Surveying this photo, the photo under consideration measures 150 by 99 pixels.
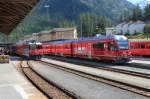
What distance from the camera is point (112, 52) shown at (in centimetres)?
3766

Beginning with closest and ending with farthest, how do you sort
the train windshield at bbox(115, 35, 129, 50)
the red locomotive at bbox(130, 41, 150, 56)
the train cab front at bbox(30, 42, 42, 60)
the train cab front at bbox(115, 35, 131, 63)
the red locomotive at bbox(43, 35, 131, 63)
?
the train cab front at bbox(115, 35, 131, 63), the red locomotive at bbox(43, 35, 131, 63), the train windshield at bbox(115, 35, 129, 50), the red locomotive at bbox(130, 41, 150, 56), the train cab front at bbox(30, 42, 42, 60)

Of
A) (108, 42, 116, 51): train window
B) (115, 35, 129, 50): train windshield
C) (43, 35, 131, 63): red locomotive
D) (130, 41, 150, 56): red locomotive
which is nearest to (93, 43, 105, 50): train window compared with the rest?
(43, 35, 131, 63): red locomotive

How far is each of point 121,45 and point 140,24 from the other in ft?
489

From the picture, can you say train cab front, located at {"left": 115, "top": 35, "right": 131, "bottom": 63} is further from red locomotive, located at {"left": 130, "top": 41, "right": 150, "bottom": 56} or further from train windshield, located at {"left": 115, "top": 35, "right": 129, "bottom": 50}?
red locomotive, located at {"left": 130, "top": 41, "right": 150, "bottom": 56}

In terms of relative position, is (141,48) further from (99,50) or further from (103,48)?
(103,48)

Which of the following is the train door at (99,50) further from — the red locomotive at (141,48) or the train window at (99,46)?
the red locomotive at (141,48)

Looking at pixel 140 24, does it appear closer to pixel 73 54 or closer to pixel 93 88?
pixel 73 54

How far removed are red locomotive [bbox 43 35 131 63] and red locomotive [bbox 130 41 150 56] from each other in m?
7.83

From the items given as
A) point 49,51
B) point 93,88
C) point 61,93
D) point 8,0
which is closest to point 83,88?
point 93,88

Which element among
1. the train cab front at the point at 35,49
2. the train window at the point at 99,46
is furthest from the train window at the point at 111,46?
the train cab front at the point at 35,49

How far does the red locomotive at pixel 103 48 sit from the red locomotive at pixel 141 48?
7830 millimetres

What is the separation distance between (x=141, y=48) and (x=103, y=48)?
13.0 m

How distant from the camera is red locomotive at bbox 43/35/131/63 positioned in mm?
37062

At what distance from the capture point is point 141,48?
169ft
